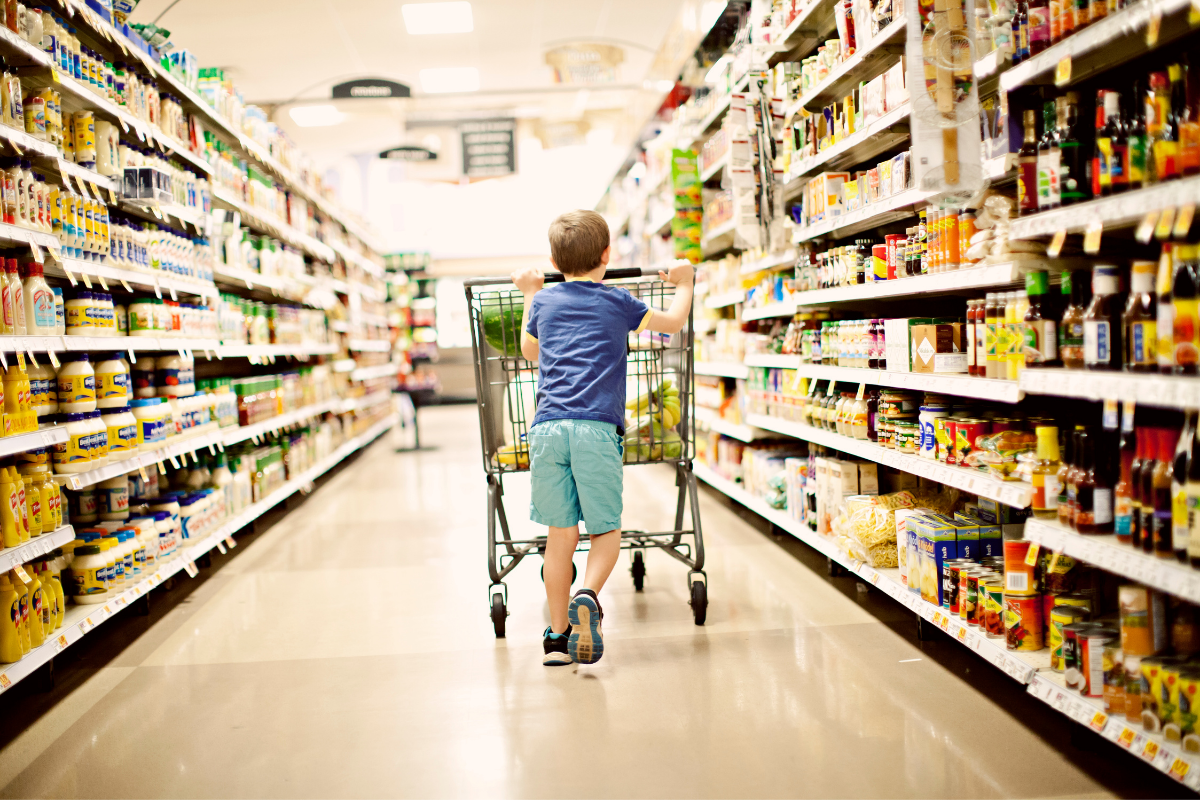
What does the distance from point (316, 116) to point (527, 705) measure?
428 inches

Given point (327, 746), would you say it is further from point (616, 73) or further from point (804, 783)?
point (616, 73)

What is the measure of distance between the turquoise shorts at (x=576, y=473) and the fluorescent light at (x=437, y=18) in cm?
646

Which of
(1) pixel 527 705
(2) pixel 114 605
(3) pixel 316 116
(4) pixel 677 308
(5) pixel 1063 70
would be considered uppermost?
(3) pixel 316 116

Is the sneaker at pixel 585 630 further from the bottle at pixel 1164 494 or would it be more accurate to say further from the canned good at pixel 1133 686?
the bottle at pixel 1164 494

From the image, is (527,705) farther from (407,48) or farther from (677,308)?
(407,48)

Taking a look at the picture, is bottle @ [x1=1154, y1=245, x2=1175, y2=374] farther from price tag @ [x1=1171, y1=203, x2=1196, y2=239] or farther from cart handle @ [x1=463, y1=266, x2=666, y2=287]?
cart handle @ [x1=463, y1=266, x2=666, y2=287]

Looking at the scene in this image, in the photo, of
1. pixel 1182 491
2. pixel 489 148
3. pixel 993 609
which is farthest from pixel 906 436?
pixel 489 148

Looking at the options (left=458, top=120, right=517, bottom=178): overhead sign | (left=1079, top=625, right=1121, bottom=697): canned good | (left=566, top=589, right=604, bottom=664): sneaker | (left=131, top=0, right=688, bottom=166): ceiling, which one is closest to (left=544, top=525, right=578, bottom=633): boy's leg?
(left=566, top=589, right=604, bottom=664): sneaker

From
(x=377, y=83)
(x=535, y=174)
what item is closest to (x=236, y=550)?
(x=377, y=83)

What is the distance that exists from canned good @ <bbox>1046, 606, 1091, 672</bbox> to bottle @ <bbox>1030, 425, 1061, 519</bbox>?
0.78 feet

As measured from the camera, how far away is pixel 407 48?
30.2 ft

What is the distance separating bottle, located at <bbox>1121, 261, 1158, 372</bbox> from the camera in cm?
186

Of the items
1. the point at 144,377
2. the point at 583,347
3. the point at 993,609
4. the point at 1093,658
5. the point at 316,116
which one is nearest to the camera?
the point at 1093,658

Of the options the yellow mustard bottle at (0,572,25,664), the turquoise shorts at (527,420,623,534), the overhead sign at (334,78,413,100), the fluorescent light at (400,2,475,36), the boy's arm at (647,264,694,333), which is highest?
the fluorescent light at (400,2,475,36)
